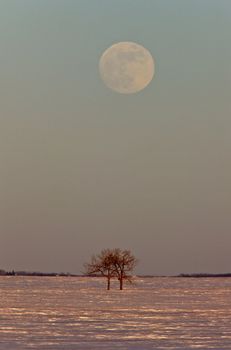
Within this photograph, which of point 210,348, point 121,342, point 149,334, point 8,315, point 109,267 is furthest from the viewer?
point 109,267

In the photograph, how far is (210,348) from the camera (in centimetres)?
3244

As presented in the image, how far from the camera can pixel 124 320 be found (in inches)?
1868

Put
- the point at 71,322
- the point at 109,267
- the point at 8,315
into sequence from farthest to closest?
1. the point at 109,267
2. the point at 8,315
3. the point at 71,322

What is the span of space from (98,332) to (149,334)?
90.0 inches

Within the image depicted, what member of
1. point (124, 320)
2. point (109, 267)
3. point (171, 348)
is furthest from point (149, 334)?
point (109, 267)

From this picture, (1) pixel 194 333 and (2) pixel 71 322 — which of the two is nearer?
(1) pixel 194 333

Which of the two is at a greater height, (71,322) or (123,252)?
(123,252)

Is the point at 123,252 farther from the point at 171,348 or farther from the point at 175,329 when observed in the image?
the point at 171,348

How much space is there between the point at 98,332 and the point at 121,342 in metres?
4.65

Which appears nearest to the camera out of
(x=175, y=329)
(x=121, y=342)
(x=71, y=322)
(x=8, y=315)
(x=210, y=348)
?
(x=210, y=348)

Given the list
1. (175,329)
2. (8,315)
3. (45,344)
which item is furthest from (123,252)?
(45,344)

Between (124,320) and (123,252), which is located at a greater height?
(123,252)

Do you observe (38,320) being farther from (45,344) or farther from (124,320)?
(45,344)

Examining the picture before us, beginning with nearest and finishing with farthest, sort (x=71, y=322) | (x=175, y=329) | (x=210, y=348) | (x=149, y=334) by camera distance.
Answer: (x=210, y=348)
(x=149, y=334)
(x=175, y=329)
(x=71, y=322)
